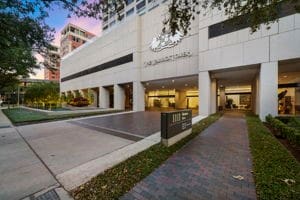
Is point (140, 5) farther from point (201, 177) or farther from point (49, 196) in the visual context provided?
point (49, 196)

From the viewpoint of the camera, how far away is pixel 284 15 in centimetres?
1128

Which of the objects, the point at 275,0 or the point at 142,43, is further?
the point at 142,43

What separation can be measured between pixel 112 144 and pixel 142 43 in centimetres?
1844

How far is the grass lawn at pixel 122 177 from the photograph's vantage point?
308 centimetres

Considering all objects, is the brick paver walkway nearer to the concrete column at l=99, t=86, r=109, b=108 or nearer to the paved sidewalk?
the paved sidewalk

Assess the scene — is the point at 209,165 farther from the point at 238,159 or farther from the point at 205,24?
the point at 205,24

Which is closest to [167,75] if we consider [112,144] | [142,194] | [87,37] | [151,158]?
[112,144]

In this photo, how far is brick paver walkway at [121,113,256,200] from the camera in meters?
3.00

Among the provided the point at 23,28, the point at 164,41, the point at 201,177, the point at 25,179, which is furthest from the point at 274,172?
the point at 164,41

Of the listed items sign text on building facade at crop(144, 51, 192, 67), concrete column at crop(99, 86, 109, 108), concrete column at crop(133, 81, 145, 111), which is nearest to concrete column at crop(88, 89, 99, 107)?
concrete column at crop(99, 86, 109, 108)

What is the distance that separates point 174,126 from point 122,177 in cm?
311

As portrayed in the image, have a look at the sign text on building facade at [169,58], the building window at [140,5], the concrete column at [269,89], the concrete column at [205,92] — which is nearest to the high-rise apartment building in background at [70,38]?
the building window at [140,5]

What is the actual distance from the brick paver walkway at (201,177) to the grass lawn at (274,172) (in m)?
0.16

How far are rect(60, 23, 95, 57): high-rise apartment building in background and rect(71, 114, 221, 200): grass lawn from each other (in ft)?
228
